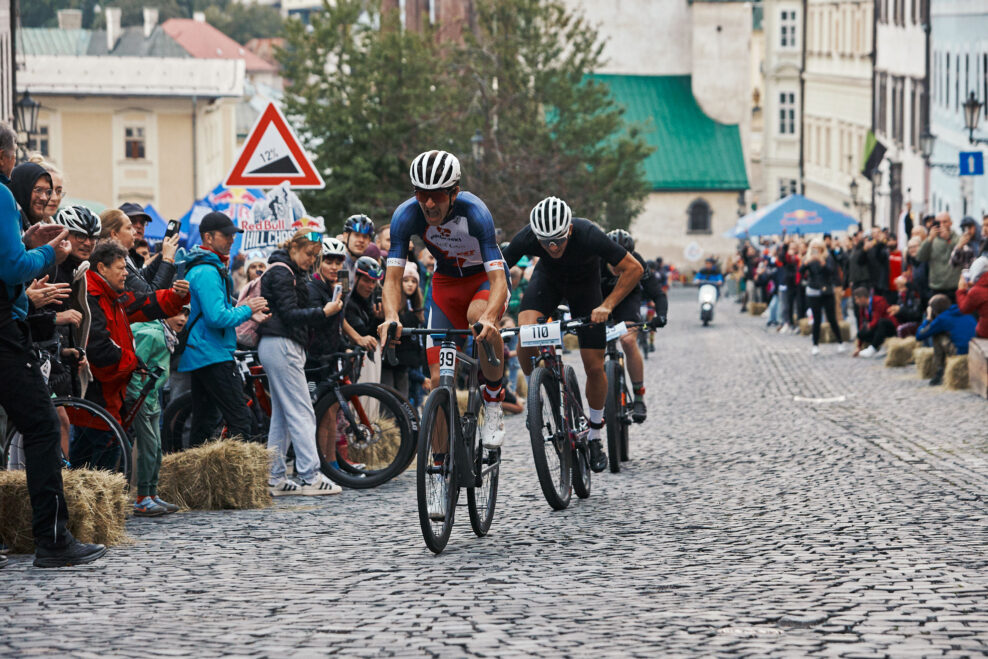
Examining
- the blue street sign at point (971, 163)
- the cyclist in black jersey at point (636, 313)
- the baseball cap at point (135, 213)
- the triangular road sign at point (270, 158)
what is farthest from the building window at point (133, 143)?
the baseball cap at point (135, 213)

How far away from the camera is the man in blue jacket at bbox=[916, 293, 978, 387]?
1927 centimetres

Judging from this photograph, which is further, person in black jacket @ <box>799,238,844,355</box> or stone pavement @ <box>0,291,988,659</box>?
person in black jacket @ <box>799,238,844,355</box>

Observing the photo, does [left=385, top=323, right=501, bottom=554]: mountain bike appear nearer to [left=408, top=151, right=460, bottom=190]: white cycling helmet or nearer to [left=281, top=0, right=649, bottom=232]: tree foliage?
[left=408, top=151, right=460, bottom=190]: white cycling helmet

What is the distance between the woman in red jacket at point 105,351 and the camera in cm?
937

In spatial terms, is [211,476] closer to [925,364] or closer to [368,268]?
[368,268]

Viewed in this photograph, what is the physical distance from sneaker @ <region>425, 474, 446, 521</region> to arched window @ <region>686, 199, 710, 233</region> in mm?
83633

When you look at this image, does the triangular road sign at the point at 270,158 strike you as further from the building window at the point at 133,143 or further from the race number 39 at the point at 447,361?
Answer: the building window at the point at 133,143

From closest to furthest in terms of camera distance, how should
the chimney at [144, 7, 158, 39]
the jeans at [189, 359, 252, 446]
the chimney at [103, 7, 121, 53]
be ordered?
the jeans at [189, 359, 252, 446] < the chimney at [103, 7, 121, 53] < the chimney at [144, 7, 158, 39]

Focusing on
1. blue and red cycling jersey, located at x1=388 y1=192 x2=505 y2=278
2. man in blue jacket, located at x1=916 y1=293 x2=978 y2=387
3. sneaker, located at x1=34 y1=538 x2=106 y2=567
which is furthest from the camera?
man in blue jacket, located at x1=916 y1=293 x2=978 y2=387

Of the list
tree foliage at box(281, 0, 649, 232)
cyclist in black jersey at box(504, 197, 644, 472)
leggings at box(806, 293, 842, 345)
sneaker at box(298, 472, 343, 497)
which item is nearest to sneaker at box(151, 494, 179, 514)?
sneaker at box(298, 472, 343, 497)

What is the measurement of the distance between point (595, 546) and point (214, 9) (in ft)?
428

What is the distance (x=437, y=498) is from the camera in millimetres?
8227

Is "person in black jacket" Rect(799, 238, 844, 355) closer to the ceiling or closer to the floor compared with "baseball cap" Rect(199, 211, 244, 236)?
closer to the floor

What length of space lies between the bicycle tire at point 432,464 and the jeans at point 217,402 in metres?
2.55
